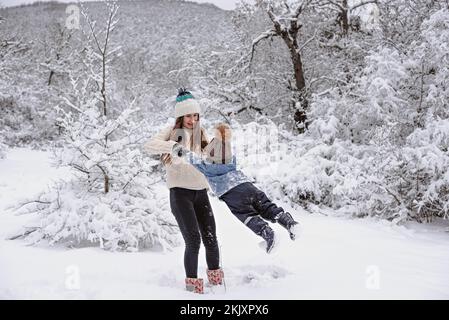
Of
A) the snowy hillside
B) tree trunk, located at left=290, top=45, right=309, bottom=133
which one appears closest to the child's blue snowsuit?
the snowy hillside

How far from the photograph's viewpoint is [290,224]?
11.0 feet

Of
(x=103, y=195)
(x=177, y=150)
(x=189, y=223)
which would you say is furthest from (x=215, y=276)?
(x=103, y=195)

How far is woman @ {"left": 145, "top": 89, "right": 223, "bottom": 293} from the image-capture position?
11.3 feet

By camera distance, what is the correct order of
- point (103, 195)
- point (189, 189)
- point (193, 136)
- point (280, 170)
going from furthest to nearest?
point (280, 170) → point (103, 195) → point (193, 136) → point (189, 189)

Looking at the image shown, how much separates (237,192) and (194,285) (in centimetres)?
78

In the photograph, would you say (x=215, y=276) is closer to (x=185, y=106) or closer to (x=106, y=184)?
(x=185, y=106)

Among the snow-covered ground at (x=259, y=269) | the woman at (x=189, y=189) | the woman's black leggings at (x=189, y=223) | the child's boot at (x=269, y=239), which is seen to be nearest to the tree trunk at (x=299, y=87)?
the snow-covered ground at (x=259, y=269)

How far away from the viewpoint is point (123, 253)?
16.3 ft

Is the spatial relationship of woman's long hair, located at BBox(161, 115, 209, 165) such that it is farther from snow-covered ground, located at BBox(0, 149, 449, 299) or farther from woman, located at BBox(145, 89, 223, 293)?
snow-covered ground, located at BBox(0, 149, 449, 299)

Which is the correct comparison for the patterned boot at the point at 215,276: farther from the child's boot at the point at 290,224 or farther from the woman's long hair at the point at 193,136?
the woman's long hair at the point at 193,136
